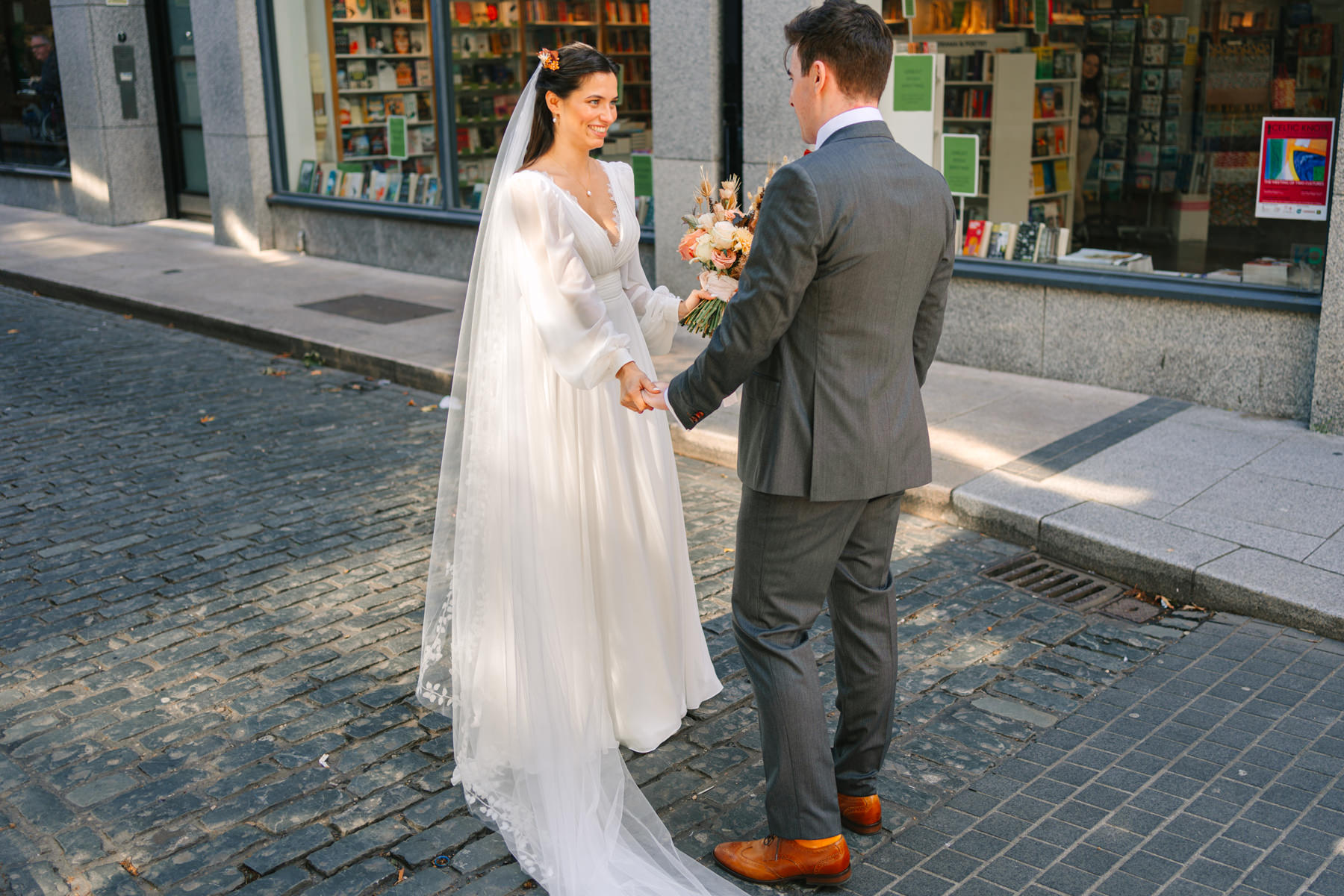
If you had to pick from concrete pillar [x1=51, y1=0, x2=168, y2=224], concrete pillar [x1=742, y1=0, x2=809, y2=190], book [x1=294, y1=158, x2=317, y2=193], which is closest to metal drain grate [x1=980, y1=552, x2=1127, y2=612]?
concrete pillar [x1=742, y1=0, x2=809, y2=190]

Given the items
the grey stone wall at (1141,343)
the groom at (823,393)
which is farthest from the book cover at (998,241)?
the groom at (823,393)

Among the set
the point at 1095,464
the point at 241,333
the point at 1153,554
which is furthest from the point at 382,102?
the point at 1153,554

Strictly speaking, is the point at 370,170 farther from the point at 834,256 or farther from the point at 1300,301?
the point at 834,256

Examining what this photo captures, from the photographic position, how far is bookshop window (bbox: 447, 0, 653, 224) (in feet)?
34.0

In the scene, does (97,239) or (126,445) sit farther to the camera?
(97,239)

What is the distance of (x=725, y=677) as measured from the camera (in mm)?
4422

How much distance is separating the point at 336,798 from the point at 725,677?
144 cm

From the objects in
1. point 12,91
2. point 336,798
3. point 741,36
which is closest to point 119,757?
point 336,798

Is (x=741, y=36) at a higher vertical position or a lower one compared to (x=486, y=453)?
higher

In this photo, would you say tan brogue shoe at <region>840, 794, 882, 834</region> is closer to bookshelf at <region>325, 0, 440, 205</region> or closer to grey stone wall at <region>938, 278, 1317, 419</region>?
grey stone wall at <region>938, 278, 1317, 419</region>

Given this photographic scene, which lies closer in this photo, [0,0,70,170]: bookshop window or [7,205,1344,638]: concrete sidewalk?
[7,205,1344,638]: concrete sidewalk

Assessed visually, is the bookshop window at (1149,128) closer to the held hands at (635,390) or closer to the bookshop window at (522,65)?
the bookshop window at (522,65)

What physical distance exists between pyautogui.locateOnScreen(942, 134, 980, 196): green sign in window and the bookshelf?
5605 millimetres

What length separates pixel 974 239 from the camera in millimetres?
8594
